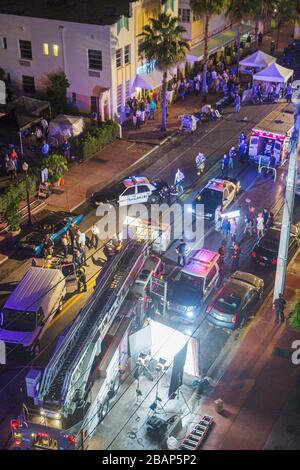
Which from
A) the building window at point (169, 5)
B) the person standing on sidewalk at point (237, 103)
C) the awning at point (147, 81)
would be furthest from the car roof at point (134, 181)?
the building window at point (169, 5)

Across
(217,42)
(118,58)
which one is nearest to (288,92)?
(217,42)

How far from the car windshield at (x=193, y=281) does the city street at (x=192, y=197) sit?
1444mm

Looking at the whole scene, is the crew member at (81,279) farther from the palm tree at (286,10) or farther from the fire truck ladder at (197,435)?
the palm tree at (286,10)

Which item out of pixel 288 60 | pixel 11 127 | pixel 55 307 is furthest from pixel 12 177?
pixel 288 60

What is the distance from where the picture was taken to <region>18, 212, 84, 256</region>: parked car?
107ft

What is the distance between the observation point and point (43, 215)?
35938mm

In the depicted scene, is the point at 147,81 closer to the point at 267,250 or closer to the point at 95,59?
the point at 95,59

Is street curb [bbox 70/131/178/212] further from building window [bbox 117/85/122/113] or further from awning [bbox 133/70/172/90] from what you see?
building window [bbox 117/85/122/113]

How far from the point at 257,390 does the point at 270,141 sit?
68.8 ft

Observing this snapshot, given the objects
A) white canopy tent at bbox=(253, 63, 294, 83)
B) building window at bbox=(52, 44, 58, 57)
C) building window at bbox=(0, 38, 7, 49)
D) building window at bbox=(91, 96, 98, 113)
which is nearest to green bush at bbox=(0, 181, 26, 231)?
building window at bbox=(91, 96, 98, 113)

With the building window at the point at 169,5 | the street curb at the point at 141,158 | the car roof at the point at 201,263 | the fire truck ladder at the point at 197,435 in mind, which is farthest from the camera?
the building window at the point at 169,5

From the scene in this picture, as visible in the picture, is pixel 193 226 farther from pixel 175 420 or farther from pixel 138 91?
pixel 138 91

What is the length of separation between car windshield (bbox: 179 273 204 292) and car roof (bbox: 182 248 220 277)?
6.3 inches

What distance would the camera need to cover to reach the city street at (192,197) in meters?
25.5
